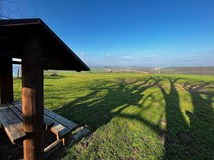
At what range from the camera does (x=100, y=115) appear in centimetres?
482

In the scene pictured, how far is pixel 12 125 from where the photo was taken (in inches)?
89.0

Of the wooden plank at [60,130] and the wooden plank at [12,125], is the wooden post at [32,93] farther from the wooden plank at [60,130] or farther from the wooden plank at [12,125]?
the wooden plank at [60,130]

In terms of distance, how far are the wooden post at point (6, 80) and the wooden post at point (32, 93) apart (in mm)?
2569

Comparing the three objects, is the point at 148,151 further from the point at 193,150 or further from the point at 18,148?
the point at 18,148

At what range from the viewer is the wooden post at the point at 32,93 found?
1591 mm

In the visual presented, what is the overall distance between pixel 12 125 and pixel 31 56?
4.85 ft

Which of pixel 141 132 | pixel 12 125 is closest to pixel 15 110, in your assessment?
pixel 12 125

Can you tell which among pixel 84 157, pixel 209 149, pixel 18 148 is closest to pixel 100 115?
pixel 84 157

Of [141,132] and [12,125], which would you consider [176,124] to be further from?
[12,125]

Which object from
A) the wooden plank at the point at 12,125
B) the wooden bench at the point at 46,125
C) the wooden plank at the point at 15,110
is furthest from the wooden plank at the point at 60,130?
the wooden plank at the point at 15,110

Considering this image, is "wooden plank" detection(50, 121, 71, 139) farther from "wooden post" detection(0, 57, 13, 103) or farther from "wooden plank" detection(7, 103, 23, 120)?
"wooden post" detection(0, 57, 13, 103)

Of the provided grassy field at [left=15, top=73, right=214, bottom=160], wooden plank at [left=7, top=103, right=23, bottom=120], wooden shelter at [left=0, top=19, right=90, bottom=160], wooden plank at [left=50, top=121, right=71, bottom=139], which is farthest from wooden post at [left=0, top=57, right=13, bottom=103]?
wooden shelter at [left=0, top=19, right=90, bottom=160]

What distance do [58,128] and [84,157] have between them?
82 cm

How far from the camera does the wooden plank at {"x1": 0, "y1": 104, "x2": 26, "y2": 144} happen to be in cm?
177
